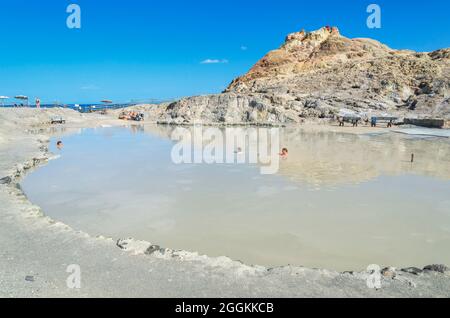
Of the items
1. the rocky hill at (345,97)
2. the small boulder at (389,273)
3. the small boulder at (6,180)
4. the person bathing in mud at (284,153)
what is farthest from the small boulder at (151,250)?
the rocky hill at (345,97)

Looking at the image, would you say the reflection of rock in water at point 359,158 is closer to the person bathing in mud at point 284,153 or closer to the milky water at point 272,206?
the milky water at point 272,206

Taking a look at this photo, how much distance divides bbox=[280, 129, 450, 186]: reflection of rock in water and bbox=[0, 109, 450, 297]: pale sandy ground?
7.75 m

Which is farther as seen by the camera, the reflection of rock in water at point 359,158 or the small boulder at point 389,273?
the reflection of rock in water at point 359,158

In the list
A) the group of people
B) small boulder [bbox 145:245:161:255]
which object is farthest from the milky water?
the group of people

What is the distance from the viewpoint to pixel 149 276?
5.43 metres

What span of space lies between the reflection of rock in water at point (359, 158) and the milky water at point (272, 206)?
80 millimetres

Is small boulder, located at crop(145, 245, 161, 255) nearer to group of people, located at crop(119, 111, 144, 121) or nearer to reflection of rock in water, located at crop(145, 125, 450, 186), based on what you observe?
reflection of rock in water, located at crop(145, 125, 450, 186)

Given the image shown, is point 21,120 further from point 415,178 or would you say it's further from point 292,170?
point 415,178

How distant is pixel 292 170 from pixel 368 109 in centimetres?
3266

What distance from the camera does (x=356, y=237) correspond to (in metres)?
7.99

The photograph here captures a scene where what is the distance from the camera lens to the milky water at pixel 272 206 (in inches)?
294

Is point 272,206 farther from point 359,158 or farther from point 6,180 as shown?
point 359,158

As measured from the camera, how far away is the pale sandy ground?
5012mm
